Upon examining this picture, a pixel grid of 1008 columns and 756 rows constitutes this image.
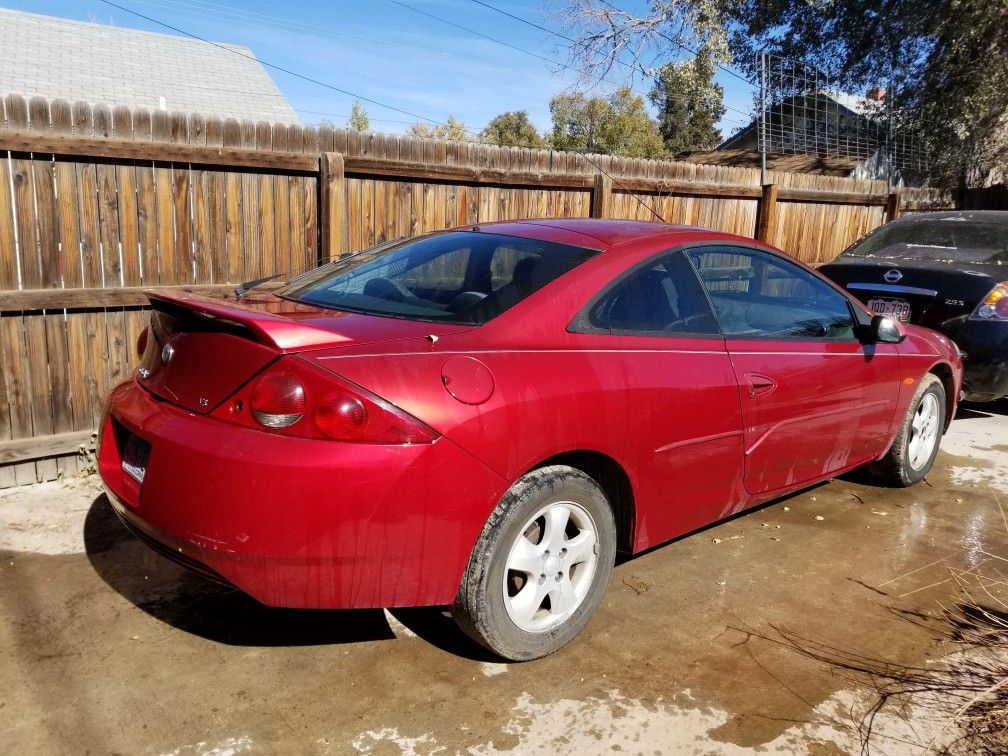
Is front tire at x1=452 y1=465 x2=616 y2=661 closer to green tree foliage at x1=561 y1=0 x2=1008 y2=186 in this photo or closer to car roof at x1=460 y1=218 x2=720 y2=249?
car roof at x1=460 y1=218 x2=720 y2=249

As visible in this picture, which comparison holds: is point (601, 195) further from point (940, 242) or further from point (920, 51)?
point (920, 51)

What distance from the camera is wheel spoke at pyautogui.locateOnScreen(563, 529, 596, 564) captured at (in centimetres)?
296

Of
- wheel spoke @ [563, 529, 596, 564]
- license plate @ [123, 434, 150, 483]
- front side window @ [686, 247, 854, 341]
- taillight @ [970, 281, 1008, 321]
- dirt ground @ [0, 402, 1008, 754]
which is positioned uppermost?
front side window @ [686, 247, 854, 341]

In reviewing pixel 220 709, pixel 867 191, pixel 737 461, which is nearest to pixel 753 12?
pixel 867 191

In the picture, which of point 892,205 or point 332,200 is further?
point 892,205

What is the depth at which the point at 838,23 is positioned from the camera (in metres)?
23.1

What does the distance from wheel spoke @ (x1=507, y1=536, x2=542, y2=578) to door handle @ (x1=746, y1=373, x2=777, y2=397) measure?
1265 mm

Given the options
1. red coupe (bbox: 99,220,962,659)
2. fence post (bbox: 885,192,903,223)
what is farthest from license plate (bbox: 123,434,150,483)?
fence post (bbox: 885,192,903,223)

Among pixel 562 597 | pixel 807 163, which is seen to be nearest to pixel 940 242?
pixel 562 597

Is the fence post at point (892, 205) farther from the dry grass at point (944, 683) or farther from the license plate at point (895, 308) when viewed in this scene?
the dry grass at point (944, 683)

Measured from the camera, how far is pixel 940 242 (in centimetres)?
736

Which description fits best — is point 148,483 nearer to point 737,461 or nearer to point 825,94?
point 737,461

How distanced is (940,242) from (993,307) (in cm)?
146

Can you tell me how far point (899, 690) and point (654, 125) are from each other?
5114 cm
